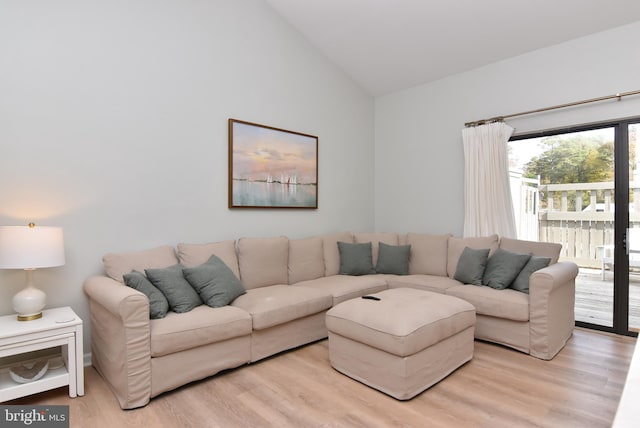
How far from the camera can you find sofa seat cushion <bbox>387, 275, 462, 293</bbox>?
362cm

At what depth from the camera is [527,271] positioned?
3279mm

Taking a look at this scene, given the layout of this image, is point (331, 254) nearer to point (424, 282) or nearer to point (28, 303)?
point (424, 282)

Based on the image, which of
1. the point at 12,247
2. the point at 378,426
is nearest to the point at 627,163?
the point at 378,426

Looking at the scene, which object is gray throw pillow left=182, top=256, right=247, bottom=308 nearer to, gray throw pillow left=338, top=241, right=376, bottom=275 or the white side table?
the white side table

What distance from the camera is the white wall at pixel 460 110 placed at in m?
3.43

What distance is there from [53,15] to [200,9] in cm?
121

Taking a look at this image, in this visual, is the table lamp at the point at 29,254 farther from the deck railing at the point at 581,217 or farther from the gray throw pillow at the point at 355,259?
the deck railing at the point at 581,217

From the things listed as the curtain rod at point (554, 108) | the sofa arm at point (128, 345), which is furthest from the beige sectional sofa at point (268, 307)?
the curtain rod at point (554, 108)

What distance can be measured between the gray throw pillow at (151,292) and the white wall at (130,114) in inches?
20.7

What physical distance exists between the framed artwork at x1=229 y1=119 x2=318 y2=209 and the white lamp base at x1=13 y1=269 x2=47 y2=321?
1727 millimetres

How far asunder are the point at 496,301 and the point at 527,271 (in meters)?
0.42

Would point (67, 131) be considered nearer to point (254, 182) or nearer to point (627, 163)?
point (254, 182)

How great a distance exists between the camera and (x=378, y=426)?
2.02 meters

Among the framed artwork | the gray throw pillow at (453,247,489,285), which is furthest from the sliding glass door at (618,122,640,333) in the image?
the framed artwork
